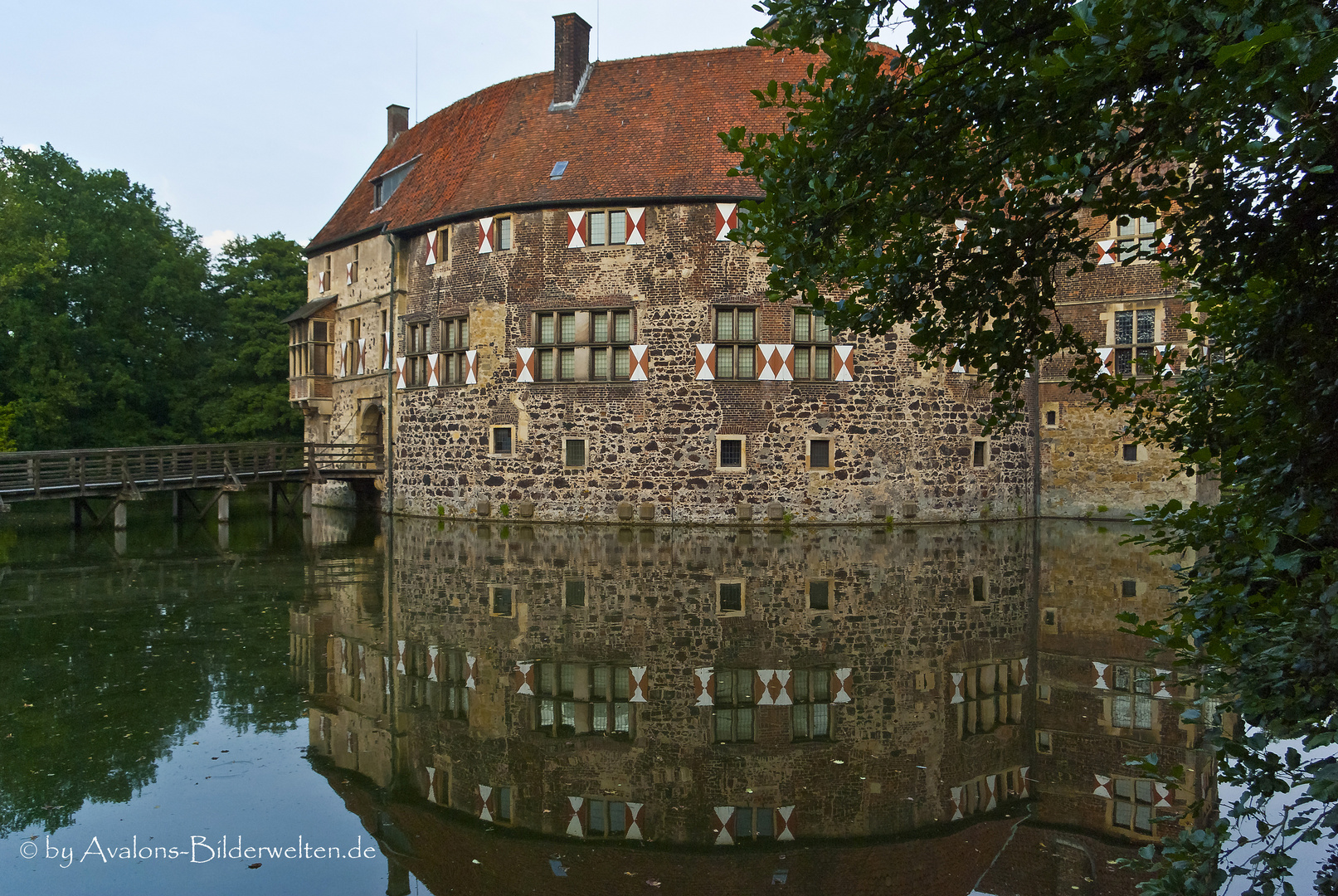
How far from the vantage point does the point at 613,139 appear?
70.7ft

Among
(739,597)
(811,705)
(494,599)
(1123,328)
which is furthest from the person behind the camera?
(1123,328)

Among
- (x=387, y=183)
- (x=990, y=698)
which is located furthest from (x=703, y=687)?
(x=387, y=183)

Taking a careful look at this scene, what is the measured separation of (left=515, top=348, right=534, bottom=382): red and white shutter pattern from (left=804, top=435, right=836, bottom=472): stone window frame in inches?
233

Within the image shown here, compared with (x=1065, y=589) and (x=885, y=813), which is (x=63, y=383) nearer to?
(x=1065, y=589)

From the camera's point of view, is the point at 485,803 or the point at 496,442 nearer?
the point at 485,803

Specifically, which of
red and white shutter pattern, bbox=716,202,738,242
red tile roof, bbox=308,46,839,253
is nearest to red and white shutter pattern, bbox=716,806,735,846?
red and white shutter pattern, bbox=716,202,738,242

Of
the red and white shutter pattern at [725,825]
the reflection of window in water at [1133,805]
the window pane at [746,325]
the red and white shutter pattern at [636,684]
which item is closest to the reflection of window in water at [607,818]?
the red and white shutter pattern at [725,825]

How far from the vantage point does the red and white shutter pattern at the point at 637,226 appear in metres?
20.5

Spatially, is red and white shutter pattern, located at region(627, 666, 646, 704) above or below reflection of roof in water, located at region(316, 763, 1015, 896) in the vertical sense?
above

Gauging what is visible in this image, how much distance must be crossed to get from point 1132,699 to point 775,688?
2.48 metres

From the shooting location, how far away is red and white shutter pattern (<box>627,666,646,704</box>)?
6.95m

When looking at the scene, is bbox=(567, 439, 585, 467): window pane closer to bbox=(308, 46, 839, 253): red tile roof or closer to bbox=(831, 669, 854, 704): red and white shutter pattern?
bbox=(308, 46, 839, 253): red tile roof

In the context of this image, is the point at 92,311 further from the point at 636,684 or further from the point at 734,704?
the point at 734,704

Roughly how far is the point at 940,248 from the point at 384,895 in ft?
12.7
